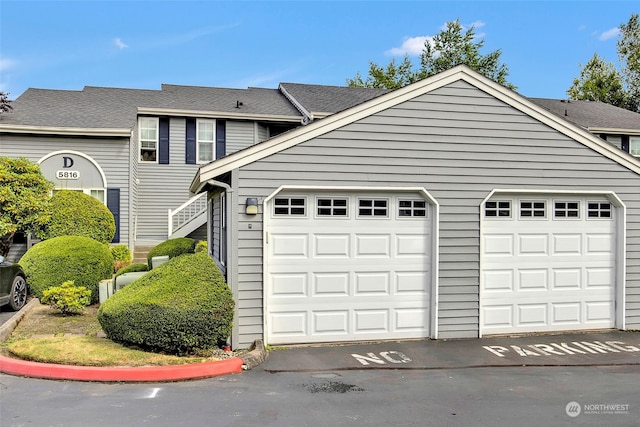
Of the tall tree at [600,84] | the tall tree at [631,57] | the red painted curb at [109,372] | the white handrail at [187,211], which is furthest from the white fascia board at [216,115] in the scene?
the tall tree at [631,57]

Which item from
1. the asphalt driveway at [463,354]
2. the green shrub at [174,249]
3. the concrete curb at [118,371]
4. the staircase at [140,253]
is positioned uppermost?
the green shrub at [174,249]

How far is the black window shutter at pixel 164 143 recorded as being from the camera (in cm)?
1844

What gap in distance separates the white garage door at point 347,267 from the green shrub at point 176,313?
3.48 ft

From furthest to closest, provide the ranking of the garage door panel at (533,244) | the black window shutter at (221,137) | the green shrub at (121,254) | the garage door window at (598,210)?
1. the black window shutter at (221,137)
2. the green shrub at (121,254)
3. the garage door window at (598,210)
4. the garage door panel at (533,244)

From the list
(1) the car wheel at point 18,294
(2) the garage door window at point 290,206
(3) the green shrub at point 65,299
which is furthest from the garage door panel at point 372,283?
(1) the car wheel at point 18,294

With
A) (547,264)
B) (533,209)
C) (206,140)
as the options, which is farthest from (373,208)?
(206,140)

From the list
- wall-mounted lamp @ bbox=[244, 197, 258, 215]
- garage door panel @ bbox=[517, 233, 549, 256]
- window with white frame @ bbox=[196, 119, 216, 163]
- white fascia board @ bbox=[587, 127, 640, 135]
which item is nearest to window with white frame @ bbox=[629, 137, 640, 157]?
white fascia board @ bbox=[587, 127, 640, 135]

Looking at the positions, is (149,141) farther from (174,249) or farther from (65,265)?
(65,265)

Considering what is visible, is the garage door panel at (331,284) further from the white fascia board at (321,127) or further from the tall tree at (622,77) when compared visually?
the tall tree at (622,77)

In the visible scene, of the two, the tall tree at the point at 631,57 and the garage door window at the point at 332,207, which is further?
the tall tree at the point at 631,57

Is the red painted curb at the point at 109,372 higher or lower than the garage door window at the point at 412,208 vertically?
lower

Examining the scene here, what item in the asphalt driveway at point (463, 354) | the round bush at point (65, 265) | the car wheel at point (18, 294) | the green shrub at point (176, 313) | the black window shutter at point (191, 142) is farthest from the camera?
the black window shutter at point (191, 142)

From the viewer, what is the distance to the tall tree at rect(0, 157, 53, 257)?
1364cm

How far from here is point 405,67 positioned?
120 ft
